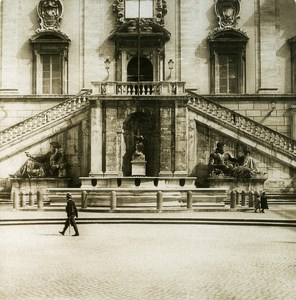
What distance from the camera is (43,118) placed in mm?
35562

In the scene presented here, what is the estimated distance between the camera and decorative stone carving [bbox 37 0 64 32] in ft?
130

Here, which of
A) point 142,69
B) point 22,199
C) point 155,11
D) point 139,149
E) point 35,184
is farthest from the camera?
point 142,69

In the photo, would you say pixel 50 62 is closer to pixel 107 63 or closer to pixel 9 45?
pixel 9 45

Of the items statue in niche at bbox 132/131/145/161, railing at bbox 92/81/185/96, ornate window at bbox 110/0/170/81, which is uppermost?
ornate window at bbox 110/0/170/81

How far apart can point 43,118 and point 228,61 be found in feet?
39.9

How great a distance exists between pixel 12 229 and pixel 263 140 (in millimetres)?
16201

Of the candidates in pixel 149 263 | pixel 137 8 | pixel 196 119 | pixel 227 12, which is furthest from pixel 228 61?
pixel 149 263

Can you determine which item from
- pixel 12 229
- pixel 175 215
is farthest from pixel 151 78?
pixel 12 229

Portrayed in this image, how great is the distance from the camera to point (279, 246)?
1833cm

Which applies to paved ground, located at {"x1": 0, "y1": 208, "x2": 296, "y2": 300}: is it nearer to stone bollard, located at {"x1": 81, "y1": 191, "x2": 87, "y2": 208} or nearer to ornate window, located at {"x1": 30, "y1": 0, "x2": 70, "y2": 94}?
stone bollard, located at {"x1": 81, "y1": 191, "x2": 87, "y2": 208}

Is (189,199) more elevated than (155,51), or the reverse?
(155,51)

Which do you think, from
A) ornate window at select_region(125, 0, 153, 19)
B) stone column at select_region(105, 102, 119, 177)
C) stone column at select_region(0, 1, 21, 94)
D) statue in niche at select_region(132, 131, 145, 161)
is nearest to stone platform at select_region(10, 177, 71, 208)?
stone column at select_region(105, 102, 119, 177)

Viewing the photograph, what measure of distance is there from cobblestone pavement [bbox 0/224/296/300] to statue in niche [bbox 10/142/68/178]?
1187 cm

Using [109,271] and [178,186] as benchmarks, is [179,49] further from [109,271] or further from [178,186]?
[109,271]
